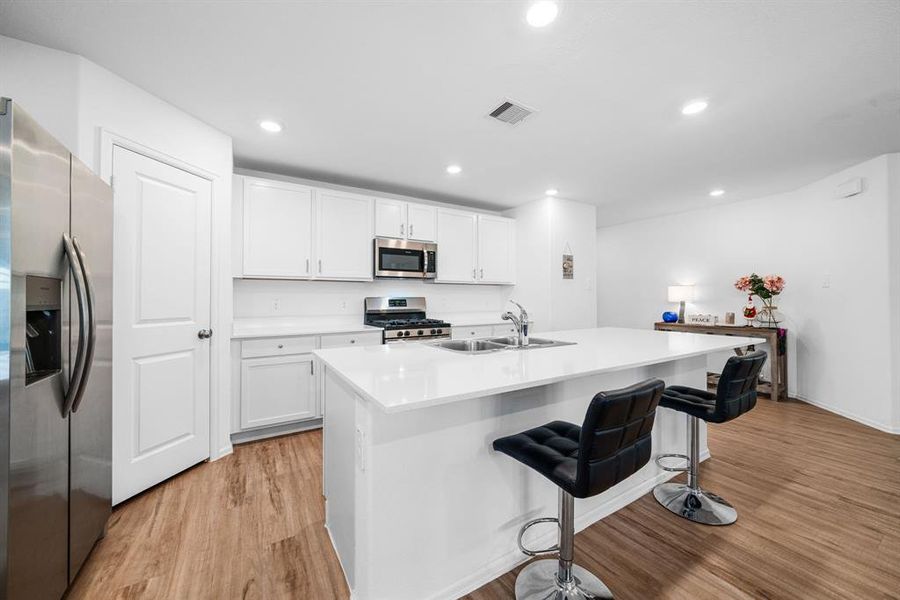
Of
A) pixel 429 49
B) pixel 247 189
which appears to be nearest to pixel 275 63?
pixel 429 49

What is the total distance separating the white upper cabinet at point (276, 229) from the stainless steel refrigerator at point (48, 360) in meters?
1.56

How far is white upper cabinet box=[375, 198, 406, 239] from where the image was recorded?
12.9ft

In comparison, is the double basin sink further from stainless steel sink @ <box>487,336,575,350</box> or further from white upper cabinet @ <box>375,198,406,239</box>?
white upper cabinet @ <box>375,198,406,239</box>

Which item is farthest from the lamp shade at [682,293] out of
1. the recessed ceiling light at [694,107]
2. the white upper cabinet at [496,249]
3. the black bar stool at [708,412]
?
the black bar stool at [708,412]

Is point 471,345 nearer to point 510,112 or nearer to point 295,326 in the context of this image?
point 510,112

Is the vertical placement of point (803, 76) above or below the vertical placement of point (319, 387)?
above

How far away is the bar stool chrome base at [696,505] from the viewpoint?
1953mm

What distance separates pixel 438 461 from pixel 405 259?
2.88 m

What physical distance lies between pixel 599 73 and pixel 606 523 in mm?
2476

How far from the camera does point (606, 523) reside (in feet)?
6.39

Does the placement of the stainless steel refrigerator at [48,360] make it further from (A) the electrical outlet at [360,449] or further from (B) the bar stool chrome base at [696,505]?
(B) the bar stool chrome base at [696,505]

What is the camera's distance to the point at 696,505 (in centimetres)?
205

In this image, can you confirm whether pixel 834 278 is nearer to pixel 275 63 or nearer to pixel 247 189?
pixel 275 63

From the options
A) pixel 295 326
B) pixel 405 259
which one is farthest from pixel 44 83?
pixel 405 259
